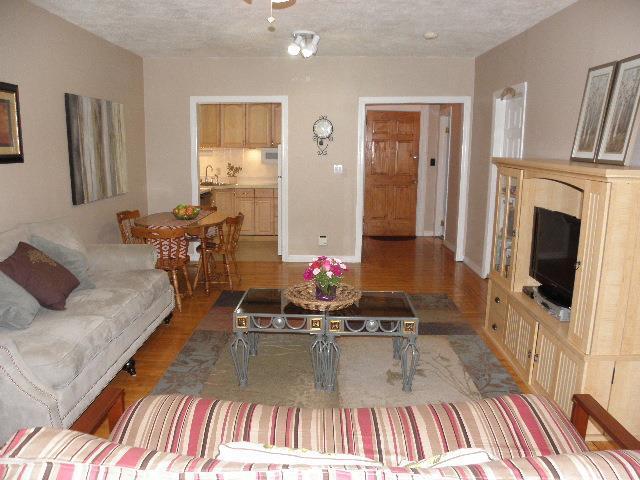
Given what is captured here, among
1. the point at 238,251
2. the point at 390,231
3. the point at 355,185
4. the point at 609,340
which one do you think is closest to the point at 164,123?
the point at 238,251

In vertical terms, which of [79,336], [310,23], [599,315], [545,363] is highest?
[310,23]

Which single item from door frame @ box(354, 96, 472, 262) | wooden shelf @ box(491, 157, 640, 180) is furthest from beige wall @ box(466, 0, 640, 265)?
wooden shelf @ box(491, 157, 640, 180)

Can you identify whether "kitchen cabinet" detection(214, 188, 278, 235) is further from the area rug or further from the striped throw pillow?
the striped throw pillow

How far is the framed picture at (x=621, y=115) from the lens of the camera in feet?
10.0

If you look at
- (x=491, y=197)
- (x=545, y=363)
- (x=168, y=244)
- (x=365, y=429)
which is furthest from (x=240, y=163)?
(x=365, y=429)

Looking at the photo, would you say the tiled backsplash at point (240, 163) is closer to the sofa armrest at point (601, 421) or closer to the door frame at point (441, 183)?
the door frame at point (441, 183)

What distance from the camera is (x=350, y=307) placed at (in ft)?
10.9

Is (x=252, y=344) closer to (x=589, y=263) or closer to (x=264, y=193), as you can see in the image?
(x=589, y=263)

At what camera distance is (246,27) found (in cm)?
483

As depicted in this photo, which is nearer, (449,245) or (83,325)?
(83,325)

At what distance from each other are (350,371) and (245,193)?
17.5ft

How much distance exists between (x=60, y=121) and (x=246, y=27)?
A: 1855 mm

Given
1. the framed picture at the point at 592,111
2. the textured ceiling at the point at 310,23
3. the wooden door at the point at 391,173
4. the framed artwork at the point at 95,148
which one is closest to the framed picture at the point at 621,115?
the framed picture at the point at 592,111

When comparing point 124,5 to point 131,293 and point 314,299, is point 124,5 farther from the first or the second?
point 314,299
